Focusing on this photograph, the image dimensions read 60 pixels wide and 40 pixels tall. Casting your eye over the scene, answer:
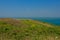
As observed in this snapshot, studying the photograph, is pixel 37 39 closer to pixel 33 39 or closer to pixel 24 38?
pixel 33 39

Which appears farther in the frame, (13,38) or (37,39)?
(13,38)

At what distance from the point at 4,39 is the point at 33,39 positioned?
6.32 ft

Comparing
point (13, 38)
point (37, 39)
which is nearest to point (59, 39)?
point (37, 39)

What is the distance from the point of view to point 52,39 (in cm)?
1173

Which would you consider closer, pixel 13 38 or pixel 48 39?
pixel 48 39

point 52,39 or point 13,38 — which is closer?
point 52,39

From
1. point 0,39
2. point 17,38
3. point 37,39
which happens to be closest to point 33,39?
point 37,39

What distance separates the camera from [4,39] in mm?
11930

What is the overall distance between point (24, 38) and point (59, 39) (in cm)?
242

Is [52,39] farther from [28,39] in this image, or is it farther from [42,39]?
[28,39]

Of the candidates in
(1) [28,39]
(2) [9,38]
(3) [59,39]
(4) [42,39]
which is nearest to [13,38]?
(2) [9,38]

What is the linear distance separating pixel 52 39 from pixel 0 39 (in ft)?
11.2

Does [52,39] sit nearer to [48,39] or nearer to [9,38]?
[48,39]

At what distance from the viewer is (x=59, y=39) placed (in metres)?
12.3
